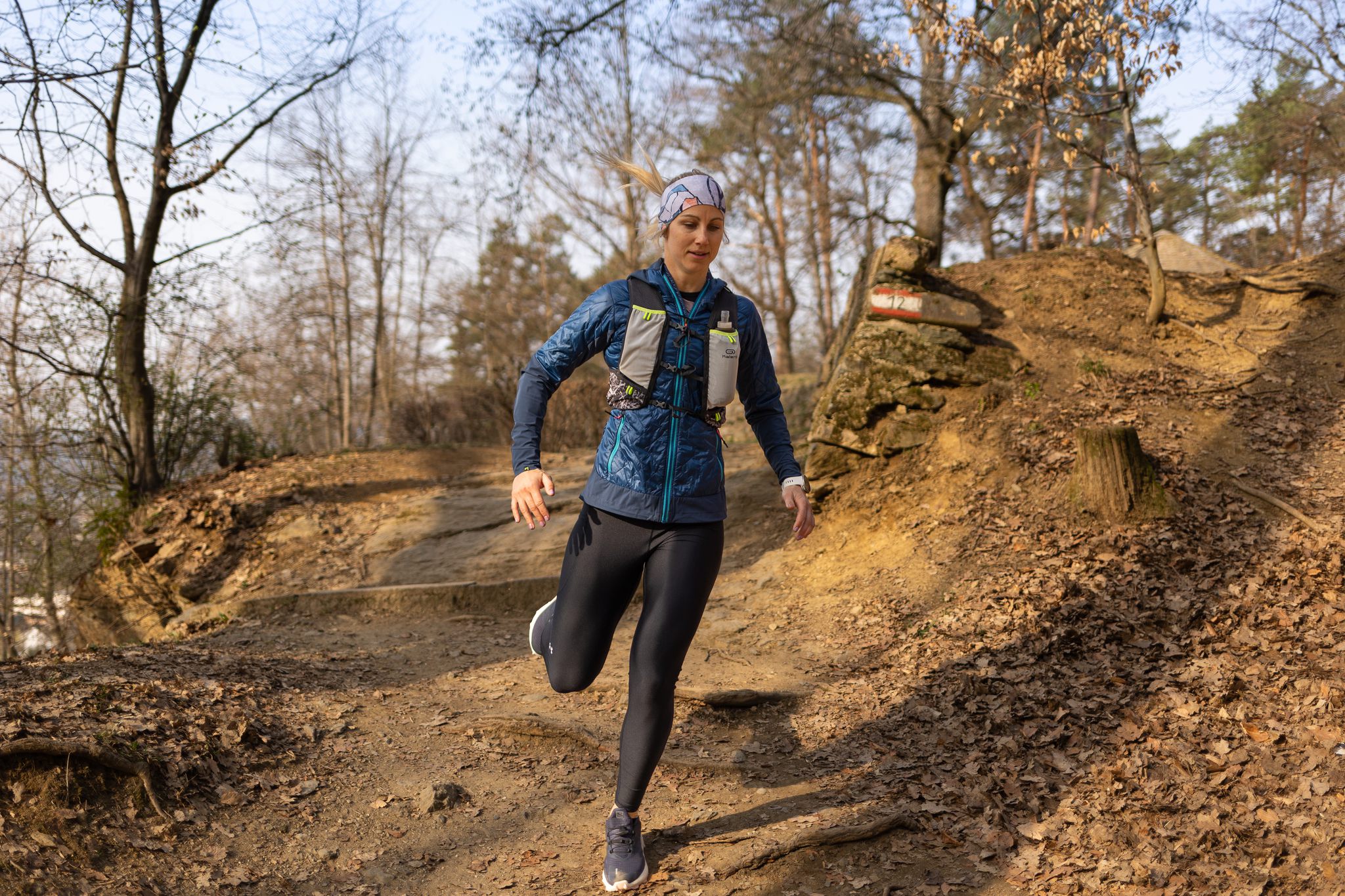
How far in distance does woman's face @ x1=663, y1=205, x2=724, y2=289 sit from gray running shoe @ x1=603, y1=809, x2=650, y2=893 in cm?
199

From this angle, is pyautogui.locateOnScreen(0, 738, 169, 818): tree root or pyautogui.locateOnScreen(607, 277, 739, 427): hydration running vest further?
pyautogui.locateOnScreen(0, 738, 169, 818): tree root

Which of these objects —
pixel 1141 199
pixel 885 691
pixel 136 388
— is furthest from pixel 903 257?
pixel 136 388

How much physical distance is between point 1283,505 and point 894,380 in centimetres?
318

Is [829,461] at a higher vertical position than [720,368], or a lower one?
lower

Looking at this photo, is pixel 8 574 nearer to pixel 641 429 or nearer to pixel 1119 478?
pixel 641 429

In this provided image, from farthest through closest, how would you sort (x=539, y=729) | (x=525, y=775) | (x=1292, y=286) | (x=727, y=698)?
(x=1292, y=286)
(x=727, y=698)
(x=539, y=729)
(x=525, y=775)

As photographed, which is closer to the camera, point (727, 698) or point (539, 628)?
point (539, 628)

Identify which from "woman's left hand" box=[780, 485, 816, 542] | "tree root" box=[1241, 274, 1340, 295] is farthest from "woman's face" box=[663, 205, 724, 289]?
"tree root" box=[1241, 274, 1340, 295]

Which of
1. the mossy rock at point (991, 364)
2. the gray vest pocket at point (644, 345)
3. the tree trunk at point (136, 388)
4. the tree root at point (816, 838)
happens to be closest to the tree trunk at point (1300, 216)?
the mossy rock at point (991, 364)

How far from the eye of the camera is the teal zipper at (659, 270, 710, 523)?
3.03 meters

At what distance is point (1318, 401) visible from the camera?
689cm

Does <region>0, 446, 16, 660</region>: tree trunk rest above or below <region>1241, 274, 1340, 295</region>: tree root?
below

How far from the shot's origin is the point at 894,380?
786 centimetres

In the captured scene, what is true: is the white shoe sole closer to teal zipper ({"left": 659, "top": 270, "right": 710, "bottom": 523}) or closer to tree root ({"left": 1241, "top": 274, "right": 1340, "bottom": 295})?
teal zipper ({"left": 659, "top": 270, "right": 710, "bottom": 523})
